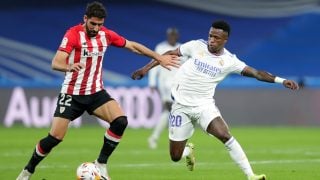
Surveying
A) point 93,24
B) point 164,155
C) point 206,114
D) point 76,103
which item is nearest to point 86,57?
point 93,24

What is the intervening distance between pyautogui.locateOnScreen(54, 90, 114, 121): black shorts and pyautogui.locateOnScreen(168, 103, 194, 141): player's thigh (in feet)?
3.48

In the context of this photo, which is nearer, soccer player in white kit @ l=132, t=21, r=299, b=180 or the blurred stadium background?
soccer player in white kit @ l=132, t=21, r=299, b=180

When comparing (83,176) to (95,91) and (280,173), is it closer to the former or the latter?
(95,91)

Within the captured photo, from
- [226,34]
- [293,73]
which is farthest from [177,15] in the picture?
[226,34]

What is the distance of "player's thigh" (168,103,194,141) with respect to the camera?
1253cm

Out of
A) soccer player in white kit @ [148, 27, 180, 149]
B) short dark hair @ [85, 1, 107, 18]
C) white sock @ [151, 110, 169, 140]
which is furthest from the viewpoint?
soccer player in white kit @ [148, 27, 180, 149]

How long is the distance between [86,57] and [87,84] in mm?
371

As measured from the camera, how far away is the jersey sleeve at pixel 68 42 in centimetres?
1143

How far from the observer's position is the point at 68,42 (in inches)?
452

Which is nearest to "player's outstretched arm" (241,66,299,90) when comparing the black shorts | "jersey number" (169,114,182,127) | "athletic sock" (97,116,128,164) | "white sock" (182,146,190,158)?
"jersey number" (169,114,182,127)

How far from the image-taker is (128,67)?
92.4 ft

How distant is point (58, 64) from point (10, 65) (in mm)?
16894

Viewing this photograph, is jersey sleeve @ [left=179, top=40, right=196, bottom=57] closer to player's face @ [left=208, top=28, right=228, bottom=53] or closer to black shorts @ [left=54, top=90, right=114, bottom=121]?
player's face @ [left=208, top=28, right=228, bottom=53]

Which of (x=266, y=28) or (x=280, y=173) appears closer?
(x=280, y=173)
